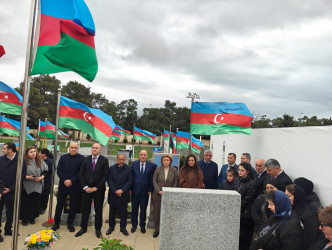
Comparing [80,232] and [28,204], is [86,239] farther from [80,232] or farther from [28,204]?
[28,204]

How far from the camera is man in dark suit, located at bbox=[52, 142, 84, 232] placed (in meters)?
6.28

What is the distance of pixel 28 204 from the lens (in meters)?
6.48

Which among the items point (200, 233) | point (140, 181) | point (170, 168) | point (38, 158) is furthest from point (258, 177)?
point (38, 158)

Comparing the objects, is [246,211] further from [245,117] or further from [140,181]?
[245,117]

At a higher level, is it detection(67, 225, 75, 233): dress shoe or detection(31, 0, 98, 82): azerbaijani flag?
detection(31, 0, 98, 82): azerbaijani flag

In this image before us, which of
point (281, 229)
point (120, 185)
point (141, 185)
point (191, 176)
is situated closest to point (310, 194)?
point (281, 229)

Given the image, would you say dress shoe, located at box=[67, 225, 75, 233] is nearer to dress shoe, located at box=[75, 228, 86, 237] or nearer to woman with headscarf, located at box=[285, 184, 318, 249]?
dress shoe, located at box=[75, 228, 86, 237]

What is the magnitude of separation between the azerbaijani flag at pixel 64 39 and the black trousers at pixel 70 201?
115 inches

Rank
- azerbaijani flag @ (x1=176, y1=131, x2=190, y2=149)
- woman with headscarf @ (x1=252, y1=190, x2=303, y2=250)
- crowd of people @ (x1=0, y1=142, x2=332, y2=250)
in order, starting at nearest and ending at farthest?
woman with headscarf @ (x1=252, y1=190, x2=303, y2=250), crowd of people @ (x1=0, y1=142, x2=332, y2=250), azerbaijani flag @ (x1=176, y1=131, x2=190, y2=149)

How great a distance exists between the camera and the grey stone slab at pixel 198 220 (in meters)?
3.13

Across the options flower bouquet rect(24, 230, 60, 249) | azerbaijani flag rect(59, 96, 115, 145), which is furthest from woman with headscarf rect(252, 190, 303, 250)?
azerbaijani flag rect(59, 96, 115, 145)

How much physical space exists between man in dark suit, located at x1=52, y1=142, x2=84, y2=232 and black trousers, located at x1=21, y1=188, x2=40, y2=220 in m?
0.64

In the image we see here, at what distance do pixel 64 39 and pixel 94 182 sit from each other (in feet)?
9.88

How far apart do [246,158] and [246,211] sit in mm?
1866
